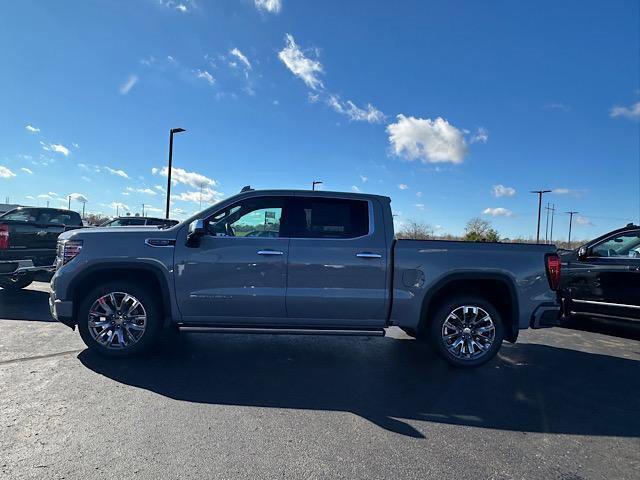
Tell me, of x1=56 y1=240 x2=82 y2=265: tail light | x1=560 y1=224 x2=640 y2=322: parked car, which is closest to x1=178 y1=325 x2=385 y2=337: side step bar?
x1=56 y1=240 x2=82 y2=265: tail light

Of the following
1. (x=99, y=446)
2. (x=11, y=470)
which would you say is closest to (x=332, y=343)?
(x=99, y=446)

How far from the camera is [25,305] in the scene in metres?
7.65

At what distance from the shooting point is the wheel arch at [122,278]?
4.63 metres

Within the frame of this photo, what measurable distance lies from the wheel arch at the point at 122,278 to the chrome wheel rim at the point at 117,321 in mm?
217

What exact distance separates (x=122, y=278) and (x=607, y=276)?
23.0 feet

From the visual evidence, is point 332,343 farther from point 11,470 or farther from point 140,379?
point 11,470

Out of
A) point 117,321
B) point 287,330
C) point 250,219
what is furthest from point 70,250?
point 287,330

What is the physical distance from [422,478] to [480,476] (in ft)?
1.30

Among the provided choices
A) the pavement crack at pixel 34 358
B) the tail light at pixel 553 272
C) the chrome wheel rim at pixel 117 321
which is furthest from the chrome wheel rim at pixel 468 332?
the pavement crack at pixel 34 358

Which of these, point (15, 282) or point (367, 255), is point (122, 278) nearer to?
point (367, 255)

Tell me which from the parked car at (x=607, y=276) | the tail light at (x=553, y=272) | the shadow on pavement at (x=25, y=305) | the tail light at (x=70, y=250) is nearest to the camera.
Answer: the tail light at (x=70, y=250)

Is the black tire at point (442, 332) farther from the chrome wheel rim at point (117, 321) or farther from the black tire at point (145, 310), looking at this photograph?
the chrome wheel rim at point (117, 321)

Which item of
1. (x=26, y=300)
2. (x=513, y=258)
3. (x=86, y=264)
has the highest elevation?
(x=513, y=258)

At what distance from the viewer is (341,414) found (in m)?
3.58
